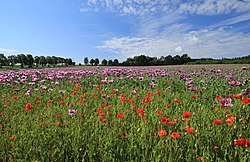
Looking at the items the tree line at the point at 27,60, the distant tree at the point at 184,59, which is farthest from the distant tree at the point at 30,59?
the distant tree at the point at 184,59

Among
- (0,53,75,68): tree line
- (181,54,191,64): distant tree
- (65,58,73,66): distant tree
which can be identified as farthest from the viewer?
(65,58,73,66): distant tree

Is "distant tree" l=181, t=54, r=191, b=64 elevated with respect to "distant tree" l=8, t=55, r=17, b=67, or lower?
lower

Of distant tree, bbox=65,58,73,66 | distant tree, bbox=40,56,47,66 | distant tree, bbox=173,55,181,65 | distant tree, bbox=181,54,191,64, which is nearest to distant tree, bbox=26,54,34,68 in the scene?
distant tree, bbox=40,56,47,66

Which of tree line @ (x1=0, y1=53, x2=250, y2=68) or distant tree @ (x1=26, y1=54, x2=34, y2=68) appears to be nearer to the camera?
tree line @ (x1=0, y1=53, x2=250, y2=68)

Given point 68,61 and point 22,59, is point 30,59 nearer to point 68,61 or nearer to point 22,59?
point 22,59

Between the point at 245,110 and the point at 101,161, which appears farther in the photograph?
the point at 245,110

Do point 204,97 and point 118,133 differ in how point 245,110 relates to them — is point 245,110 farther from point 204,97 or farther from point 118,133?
point 118,133

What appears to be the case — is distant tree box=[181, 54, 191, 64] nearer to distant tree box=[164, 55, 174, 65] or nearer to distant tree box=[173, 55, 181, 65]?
distant tree box=[173, 55, 181, 65]

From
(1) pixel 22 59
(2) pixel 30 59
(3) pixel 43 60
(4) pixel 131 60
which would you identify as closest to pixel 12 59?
(1) pixel 22 59

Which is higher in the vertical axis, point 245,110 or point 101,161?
point 245,110

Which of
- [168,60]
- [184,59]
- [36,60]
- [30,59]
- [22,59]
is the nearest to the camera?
[168,60]

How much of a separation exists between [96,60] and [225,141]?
2879 inches

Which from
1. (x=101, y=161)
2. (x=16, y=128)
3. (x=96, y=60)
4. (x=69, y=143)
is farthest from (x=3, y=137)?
(x=96, y=60)

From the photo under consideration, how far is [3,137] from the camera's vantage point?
109 inches
